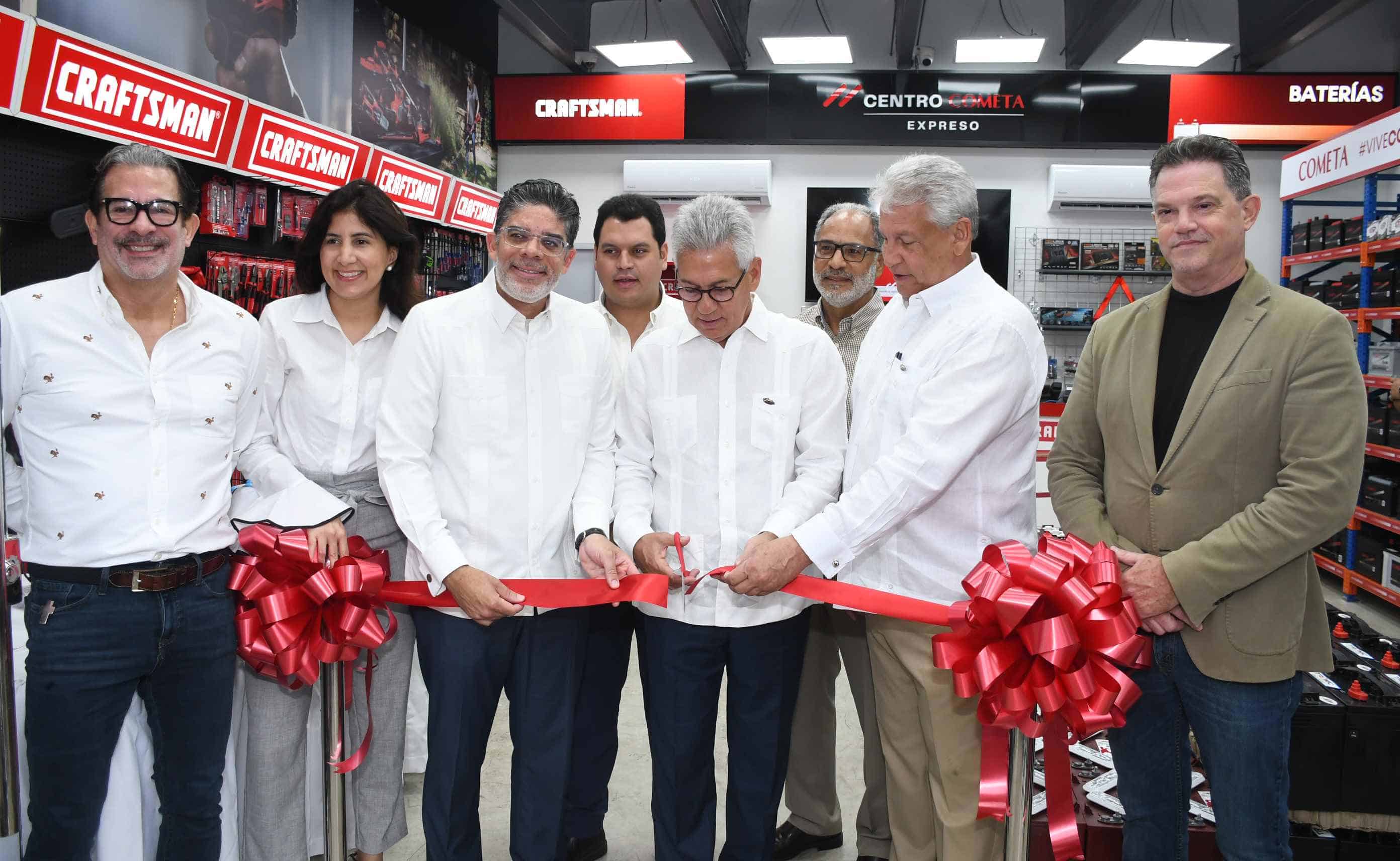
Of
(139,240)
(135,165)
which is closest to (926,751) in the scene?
(139,240)

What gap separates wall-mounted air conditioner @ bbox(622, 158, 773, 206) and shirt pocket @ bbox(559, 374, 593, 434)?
709 centimetres

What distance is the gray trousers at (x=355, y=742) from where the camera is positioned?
7.97 feet

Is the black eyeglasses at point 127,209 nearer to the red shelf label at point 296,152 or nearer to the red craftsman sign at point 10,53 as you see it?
the red craftsman sign at point 10,53

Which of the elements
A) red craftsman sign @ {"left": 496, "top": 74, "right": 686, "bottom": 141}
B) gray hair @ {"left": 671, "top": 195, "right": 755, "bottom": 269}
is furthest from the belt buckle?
red craftsman sign @ {"left": 496, "top": 74, "right": 686, "bottom": 141}

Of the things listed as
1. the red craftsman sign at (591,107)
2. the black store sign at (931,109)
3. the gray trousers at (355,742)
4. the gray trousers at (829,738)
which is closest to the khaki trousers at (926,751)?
the gray trousers at (829,738)

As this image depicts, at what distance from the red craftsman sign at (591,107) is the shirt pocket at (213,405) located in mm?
7685

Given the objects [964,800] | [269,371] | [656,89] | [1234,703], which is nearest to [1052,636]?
[1234,703]

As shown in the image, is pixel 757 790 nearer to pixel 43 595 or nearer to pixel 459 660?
pixel 459 660

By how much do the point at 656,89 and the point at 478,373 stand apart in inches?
304

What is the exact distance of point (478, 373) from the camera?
2293 mm

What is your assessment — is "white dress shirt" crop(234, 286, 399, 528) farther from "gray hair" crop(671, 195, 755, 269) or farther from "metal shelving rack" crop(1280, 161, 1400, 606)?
"metal shelving rack" crop(1280, 161, 1400, 606)

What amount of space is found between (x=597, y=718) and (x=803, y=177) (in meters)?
7.54

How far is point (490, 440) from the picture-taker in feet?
7.50

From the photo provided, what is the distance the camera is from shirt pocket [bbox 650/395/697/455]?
2.31m
